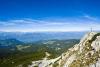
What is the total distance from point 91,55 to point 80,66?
4137 mm

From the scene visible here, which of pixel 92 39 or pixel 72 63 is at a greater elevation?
pixel 92 39

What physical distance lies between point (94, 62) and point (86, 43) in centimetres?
980

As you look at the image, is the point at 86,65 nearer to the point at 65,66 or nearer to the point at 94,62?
the point at 94,62

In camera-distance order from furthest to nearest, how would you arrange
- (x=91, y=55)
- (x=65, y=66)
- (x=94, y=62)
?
1. (x=65, y=66)
2. (x=91, y=55)
3. (x=94, y=62)

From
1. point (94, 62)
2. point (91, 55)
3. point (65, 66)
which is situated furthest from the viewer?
point (65, 66)

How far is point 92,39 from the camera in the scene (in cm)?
5009

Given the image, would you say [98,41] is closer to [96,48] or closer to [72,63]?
[96,48]

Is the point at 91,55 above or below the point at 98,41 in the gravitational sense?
below

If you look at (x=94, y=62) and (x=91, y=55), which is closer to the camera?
(x=94, y=62)

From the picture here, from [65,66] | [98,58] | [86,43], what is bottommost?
[65,66]

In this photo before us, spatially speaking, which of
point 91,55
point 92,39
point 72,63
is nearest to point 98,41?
point 92,39

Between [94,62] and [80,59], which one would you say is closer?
[94,62]

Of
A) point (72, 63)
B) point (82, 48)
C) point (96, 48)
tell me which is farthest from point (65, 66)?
point (96, 48)

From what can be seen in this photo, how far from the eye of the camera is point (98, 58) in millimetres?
40781
